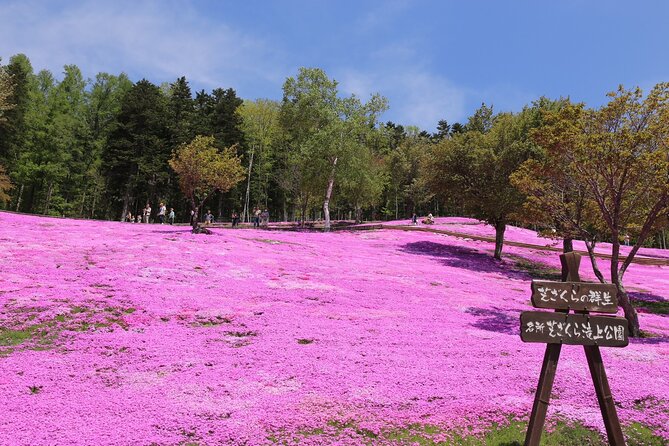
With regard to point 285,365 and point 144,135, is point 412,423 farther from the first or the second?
point 144,135

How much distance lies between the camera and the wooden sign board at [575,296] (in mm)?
6395

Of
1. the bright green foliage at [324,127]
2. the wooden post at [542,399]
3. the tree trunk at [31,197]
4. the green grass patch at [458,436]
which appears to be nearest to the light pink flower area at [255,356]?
the green grass patch at [458,436]

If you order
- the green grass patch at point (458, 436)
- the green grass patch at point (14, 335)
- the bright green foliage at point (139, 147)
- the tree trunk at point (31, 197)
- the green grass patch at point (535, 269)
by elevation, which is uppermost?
the bright green foliage at point (139, 147)

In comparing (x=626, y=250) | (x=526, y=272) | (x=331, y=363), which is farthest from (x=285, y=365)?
(x=626, y=250)

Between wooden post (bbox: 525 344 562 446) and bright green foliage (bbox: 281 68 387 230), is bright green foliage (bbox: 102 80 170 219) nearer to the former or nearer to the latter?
bright green foliage (bbox: 281 68 387 230)

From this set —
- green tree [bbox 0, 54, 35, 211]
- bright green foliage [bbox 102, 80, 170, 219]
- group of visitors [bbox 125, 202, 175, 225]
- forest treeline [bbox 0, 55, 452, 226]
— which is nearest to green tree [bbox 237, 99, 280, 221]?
forest treeline [bbox 0, 55, 452, 226]

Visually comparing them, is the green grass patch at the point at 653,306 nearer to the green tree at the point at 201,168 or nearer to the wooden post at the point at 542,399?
the wooden post at the point at 542,399

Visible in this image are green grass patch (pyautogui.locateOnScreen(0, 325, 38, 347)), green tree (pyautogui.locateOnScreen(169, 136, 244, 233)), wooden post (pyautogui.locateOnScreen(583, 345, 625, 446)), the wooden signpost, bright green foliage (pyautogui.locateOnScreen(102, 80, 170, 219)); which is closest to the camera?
wooden post (pyautogui.locateOnScreen(583, 345, 625, 446))

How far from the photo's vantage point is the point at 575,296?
254 inches

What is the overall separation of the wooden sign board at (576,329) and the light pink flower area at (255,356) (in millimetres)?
1559

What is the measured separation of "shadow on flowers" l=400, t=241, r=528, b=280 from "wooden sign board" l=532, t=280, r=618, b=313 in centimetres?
2081

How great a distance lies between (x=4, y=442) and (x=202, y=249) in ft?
55.6

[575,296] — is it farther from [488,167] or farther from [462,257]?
[488,167]

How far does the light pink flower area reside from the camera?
21.2 ft
